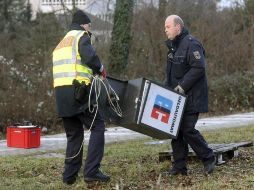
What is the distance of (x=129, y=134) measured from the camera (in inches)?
519

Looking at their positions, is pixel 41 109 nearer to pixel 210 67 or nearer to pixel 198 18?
pixel 210 67

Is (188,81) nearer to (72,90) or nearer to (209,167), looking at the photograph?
(209,167)

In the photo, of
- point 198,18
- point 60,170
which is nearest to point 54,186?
point 60,170

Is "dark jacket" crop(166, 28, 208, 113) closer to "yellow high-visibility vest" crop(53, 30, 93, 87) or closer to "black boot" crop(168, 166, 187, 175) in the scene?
"black boot" crop(168, 166, 187, 175)

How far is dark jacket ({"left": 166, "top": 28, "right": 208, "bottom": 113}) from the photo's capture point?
23.6 ft

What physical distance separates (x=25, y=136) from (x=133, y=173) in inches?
155

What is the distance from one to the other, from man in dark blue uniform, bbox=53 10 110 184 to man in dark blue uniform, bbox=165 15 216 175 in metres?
1.06

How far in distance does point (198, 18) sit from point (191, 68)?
16.9 m

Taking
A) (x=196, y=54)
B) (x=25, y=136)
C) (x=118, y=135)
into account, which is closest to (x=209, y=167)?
(x=196, y=54)

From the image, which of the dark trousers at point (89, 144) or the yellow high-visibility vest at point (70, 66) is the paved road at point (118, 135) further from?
the yellow high-visibility vest at point (70, 66)

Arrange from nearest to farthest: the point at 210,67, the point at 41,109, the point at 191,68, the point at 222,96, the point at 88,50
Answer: the point at 88,50, the point at 191,68, the point at 41,109, the point at 222,96, the point at 210,67

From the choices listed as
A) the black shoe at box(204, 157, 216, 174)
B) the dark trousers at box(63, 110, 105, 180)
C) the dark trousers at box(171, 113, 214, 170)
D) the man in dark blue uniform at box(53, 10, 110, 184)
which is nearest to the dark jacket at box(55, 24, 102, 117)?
the man in dark blue uniform at box(53, 10, 110, 184)

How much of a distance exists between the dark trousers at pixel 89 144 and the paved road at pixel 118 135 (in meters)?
3.60

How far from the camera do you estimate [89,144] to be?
682 cm
